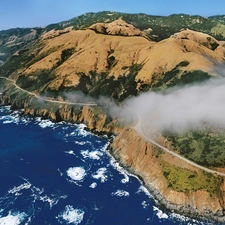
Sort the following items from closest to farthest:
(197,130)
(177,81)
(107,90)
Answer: (197,130) → (177,81) → (107,90)

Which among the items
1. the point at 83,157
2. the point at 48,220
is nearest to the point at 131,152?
the point at 83,157

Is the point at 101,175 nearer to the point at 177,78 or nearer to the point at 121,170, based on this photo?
the point at 121,170

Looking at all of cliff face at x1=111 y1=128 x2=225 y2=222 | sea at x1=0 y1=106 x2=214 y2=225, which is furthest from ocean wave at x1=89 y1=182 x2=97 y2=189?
cliff face at x1=111 y1=128 x2=225 y2=222

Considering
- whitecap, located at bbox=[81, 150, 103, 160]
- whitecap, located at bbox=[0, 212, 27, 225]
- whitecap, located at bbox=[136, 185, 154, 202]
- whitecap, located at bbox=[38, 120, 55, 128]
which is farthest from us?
whitecap, located at bbox=[38, 120, 55, 128]

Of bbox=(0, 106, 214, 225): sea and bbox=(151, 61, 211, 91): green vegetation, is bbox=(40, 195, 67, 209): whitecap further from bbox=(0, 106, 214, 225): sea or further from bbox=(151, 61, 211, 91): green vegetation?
bbox=(151, 61, 211, 91): green vegetation

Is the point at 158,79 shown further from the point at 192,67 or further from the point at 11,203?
the point at 11,203

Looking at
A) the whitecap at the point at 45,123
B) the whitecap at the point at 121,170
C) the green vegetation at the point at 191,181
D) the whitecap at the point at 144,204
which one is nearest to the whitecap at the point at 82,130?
the whitecap at the point at 45,123

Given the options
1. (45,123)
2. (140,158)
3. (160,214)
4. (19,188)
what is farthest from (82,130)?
(160,214)
